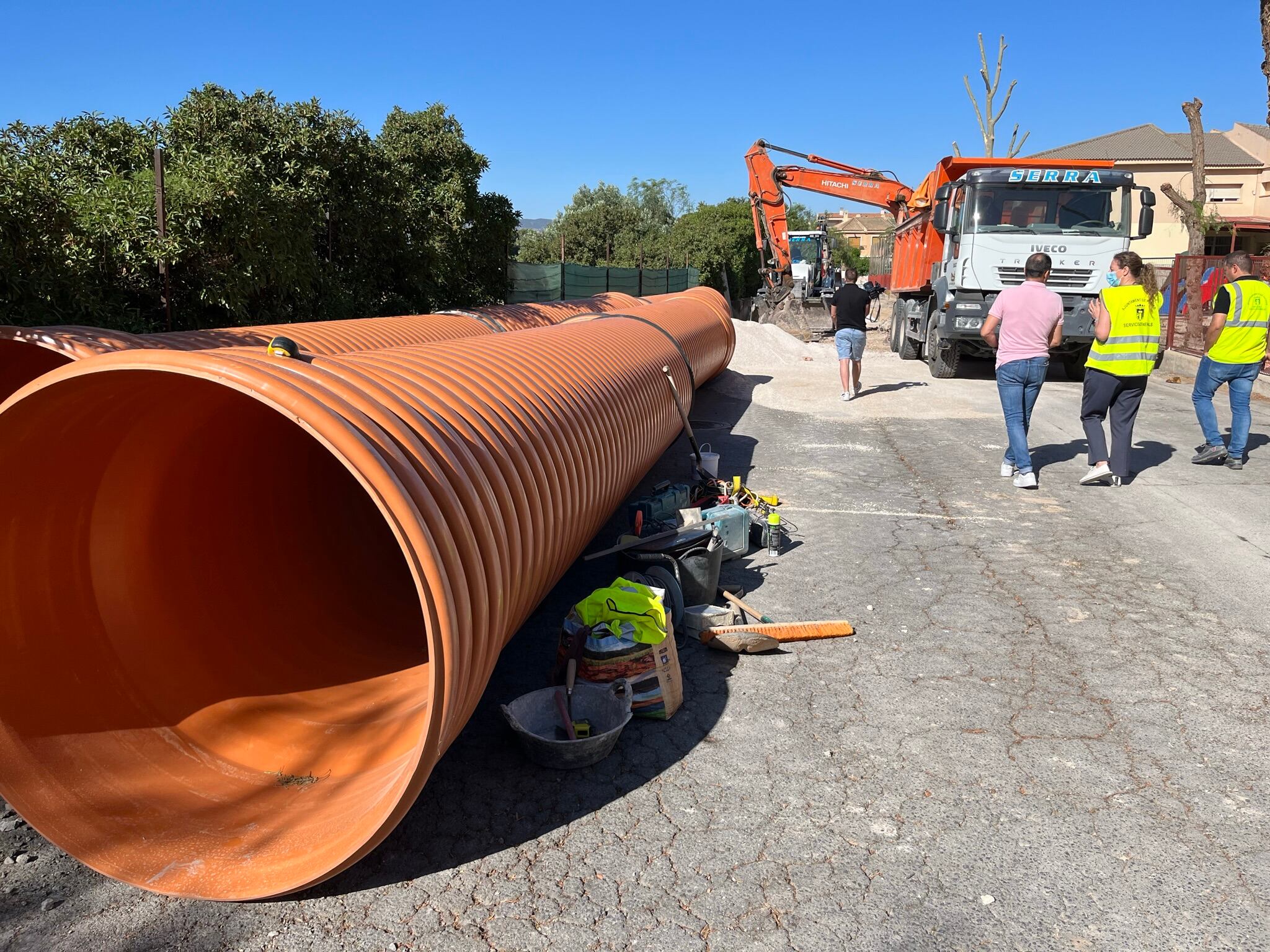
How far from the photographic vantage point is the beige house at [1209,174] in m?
44.1

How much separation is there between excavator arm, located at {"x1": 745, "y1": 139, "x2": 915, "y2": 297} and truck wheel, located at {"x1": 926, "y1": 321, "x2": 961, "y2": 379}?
197 inches

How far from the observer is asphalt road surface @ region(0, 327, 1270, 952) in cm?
281

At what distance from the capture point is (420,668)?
14.2 feet

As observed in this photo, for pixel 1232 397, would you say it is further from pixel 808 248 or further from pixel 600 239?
pixel 600 239

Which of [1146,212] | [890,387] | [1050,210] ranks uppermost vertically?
[1050,210]

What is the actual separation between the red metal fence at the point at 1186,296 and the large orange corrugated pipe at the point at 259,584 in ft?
55.1

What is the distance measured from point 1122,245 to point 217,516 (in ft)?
46.1

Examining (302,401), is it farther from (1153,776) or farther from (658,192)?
(658,192)

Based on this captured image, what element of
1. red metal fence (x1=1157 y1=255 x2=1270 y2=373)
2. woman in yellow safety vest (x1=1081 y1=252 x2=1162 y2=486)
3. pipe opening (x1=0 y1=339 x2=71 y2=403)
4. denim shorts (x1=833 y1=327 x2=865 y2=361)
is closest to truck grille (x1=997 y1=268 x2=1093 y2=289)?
denim shorts (x1=833 y1=327 x2=865 y2=361)

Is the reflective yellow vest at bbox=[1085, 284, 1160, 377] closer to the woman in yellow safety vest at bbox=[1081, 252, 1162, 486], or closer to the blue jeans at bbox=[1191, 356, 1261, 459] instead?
the woman in yellow safety vest at bbox=[1081, 252, 1162, 486]

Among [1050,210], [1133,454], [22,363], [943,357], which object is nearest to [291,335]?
[22,363]

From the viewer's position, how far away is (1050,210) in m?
14.4

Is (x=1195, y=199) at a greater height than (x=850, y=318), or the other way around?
(x=1195, y=199)

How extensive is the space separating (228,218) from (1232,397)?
9.64m
